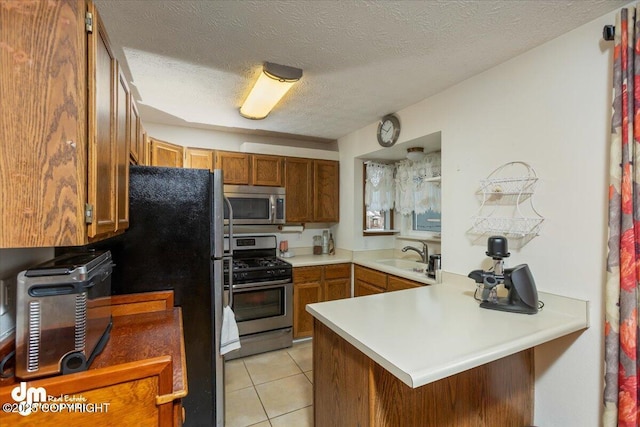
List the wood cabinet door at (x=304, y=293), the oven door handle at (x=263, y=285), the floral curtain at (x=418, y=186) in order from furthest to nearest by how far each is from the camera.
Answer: the wood cabinet door at (x=304, y=293) → the floral curtain at (x=418, y=186) → the oven door handle at (x=263, y=285)

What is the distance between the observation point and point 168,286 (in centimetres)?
165

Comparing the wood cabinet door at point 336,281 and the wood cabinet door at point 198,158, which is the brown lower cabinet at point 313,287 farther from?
the wood cabinet door at point 198,158

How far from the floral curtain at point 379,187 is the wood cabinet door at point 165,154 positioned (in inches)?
84.1

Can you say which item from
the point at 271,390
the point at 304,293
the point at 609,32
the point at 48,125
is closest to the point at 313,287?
the point at 304,293

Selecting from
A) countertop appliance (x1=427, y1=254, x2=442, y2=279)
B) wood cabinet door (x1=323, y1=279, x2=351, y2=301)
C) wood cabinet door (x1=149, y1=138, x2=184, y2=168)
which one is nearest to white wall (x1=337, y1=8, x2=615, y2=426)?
countertop appliance (x1=427, y1=254, x2=442, y2=279)

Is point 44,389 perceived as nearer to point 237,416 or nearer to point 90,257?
point 90,257

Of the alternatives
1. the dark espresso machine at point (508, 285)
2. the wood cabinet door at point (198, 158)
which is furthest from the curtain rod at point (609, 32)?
the wood cabinet door at point (198, 158)

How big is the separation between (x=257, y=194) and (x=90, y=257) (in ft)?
7.28

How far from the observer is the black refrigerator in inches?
62.9

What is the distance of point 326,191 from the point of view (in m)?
3.72

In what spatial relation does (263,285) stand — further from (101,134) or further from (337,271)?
(101,134)

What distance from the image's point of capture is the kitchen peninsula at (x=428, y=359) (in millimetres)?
1079

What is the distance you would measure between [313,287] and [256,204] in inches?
45.6

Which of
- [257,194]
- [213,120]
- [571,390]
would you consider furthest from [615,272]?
[213,120]
